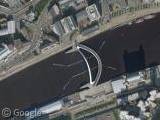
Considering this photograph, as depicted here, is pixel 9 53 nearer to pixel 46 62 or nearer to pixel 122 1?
pixel 46 62

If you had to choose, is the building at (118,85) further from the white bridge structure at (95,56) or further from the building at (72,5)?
the building at (72,5)

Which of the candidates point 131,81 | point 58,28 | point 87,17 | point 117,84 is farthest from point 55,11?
point 131,81

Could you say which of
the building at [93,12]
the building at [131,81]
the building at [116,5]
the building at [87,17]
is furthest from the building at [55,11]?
the building at [131,81]

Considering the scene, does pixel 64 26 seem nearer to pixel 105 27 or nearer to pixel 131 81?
pixel 105 27

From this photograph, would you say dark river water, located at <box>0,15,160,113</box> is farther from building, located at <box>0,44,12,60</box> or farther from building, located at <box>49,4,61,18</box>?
building, located at <box>49,4,61,18</box>

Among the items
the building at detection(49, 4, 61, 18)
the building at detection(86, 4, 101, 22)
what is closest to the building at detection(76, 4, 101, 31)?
the building at detection(86, 4, 101, 22)

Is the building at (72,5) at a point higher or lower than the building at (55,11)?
higher
